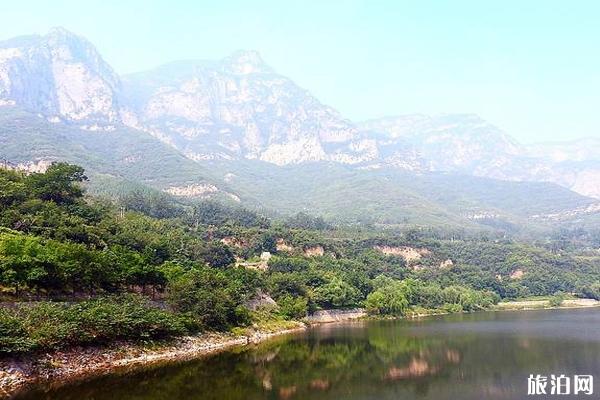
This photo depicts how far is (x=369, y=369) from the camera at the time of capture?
40375mm

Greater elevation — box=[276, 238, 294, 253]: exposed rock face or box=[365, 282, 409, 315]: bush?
box=[276, 238, 294, 253]: exposed rock face

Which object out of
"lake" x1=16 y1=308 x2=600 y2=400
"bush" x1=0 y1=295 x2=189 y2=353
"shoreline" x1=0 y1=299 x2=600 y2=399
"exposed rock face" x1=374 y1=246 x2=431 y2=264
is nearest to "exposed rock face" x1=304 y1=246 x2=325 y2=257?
"exposed rock face" x1=374 y1=246 x2=431 y2=264

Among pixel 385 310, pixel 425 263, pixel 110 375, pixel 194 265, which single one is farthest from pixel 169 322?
pixel 425 263

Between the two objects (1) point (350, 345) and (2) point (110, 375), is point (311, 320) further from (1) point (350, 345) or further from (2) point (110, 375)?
(2) point (110, 375)

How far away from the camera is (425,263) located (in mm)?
137125

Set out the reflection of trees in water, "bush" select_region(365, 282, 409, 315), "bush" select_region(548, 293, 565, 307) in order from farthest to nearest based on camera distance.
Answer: "bush" select_region(548, 293, 565, 307) < "bush" select_region(365, 282, 409, 315) < the reflection of trees in water

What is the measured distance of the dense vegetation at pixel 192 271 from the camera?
41.0 meters

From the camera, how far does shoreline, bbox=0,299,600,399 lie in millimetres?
31328

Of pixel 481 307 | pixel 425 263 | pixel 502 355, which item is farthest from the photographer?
pixel 425 263

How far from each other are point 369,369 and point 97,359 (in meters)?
19.0

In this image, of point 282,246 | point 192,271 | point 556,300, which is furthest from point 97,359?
point 556,300

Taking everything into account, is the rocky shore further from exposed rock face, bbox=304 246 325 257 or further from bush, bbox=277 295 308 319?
exposed rock face, bbox=304 246 325 257

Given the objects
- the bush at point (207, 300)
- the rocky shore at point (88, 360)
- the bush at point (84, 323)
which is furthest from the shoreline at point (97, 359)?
the bush at point (207, 300)

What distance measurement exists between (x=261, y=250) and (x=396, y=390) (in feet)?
256
